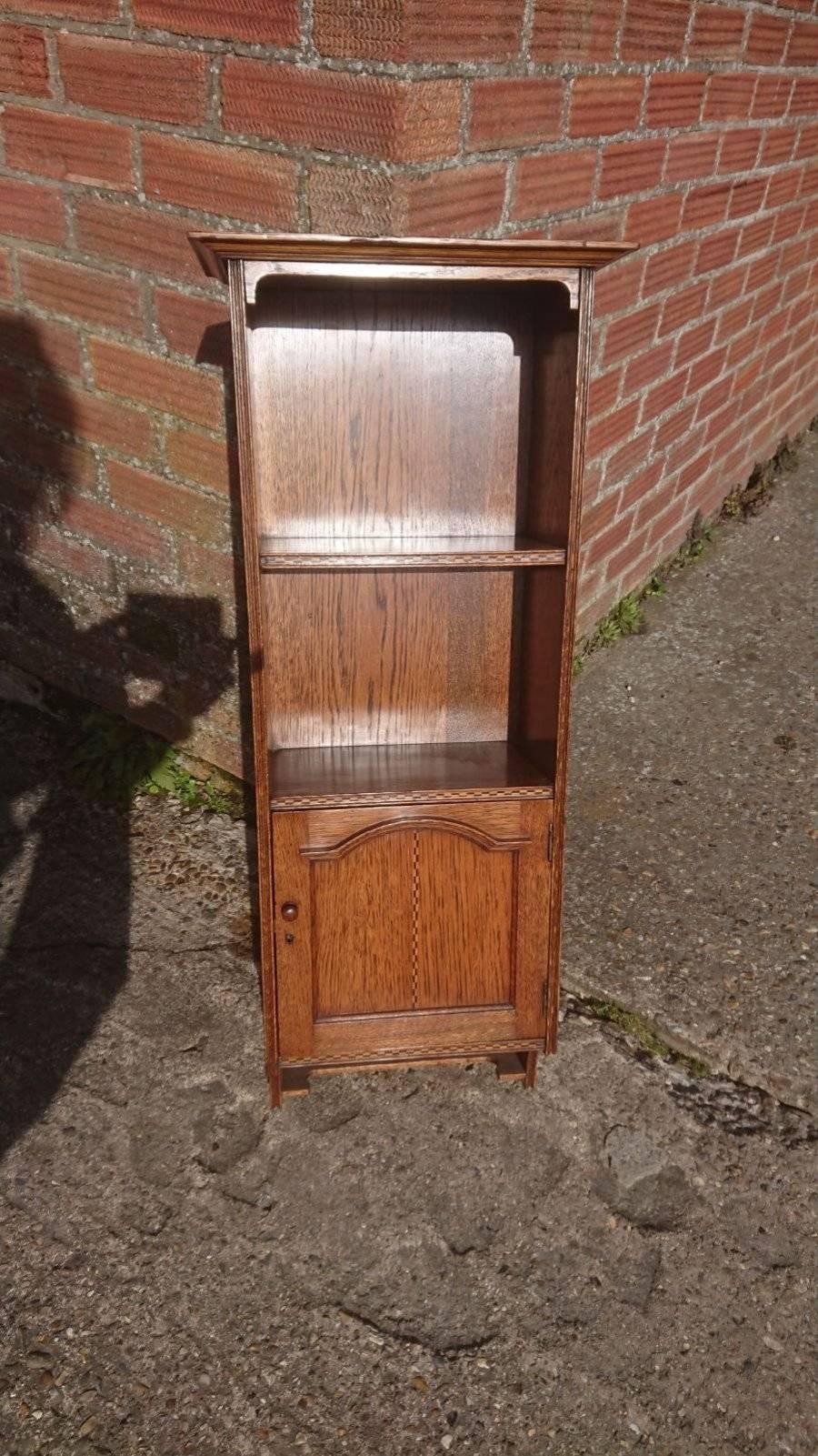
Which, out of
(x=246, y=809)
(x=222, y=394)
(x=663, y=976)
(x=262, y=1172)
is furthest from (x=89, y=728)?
(x=663, y=976)

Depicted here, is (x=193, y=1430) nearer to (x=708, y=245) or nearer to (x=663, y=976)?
(x=663, y=976)

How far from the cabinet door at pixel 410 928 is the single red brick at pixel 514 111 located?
4.32 ft

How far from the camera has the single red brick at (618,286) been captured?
9.00ft

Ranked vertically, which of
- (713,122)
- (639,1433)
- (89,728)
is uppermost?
(713,122)

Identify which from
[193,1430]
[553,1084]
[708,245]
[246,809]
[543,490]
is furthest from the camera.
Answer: [708,245]

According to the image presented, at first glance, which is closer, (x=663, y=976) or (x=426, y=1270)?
(x=426, y=1270)

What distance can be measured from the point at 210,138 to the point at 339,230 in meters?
0.34

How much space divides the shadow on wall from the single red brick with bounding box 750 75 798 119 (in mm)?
2388

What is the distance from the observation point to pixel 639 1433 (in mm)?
1632

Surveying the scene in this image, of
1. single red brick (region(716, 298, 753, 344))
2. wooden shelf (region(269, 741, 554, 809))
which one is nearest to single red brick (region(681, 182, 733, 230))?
single red brick (region(716, 298, 753, 344))

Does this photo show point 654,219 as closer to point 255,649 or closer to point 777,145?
point 777,145

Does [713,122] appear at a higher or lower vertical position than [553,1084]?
higher

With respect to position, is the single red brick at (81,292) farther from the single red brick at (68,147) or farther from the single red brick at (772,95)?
the single red brick at (772,95)

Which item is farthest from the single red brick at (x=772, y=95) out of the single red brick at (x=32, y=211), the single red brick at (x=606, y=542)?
the single red brick at (x=32, y=211)
